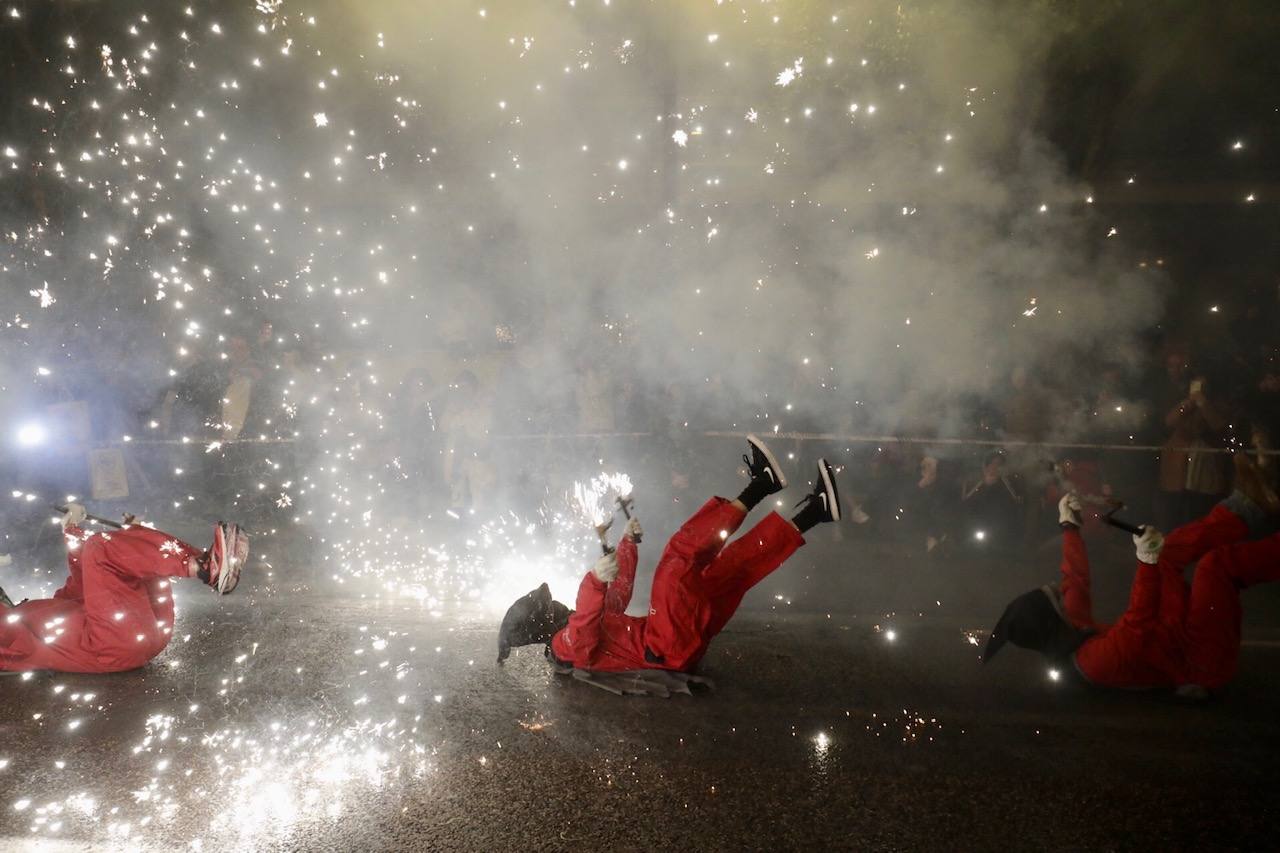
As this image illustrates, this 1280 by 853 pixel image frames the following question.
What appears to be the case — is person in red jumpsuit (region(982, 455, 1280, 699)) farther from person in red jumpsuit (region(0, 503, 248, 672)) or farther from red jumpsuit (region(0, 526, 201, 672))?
red jumpsuit (region(0, 526, 201, 672))

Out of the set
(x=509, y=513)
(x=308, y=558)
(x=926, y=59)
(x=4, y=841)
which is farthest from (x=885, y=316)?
(x=4, y=841)

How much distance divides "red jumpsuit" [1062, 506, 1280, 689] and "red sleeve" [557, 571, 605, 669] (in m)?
2.48

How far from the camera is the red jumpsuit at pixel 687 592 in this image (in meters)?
3.19

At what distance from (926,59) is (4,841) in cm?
801

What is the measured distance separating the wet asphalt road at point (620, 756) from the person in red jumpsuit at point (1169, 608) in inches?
6.9

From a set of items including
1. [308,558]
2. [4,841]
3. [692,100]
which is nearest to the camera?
[4,841]

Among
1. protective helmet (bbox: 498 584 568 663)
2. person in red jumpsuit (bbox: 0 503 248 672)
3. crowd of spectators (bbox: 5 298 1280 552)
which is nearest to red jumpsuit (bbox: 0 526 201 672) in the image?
person in red jumpsuit (bbox: 0 503 248 672)

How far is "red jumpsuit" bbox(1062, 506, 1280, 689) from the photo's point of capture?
124 inches

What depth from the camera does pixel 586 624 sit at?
3328 mm

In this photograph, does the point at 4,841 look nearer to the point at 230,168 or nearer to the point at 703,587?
the point at 703,587

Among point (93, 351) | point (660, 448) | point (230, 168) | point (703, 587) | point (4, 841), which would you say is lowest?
point (4, 841)

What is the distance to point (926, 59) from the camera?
6.29 meters

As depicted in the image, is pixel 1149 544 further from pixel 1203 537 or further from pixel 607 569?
pixel 607 569

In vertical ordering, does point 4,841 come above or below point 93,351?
below
